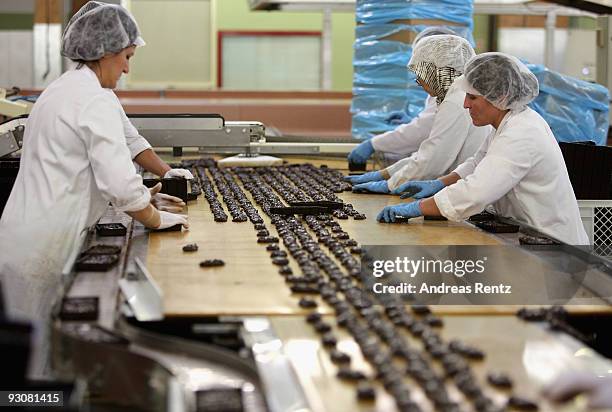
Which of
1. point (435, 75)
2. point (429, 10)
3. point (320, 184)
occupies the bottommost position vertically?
point (320, 184)

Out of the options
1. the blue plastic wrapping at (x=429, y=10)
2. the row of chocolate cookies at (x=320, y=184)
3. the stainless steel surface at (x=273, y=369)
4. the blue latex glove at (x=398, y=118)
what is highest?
the blue plastic wrapping at (x=429, y=10)

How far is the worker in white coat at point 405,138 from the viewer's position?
5.21 metres

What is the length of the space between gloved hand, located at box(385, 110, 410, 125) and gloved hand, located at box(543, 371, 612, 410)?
14.6 ft

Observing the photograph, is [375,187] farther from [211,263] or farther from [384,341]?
[384,341]

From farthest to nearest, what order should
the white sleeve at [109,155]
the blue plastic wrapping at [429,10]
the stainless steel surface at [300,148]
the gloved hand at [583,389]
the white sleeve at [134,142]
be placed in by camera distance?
the blue plastic wrapping at [429,10] → the stainless steel surface at [300,148] → the white sleeve at [134,142] → the white sleeve at [109,155] → the gloved hand at [583,389]

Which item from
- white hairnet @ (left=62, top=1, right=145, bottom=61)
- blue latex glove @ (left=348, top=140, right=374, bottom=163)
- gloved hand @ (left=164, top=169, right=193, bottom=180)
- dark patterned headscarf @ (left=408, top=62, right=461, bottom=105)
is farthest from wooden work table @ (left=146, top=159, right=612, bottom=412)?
blue latex glove @ (left=348, top=140, right=374, bottom=163)

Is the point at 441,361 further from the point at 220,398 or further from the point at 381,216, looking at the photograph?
the point at 381,216

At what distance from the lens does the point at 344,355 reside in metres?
2.02

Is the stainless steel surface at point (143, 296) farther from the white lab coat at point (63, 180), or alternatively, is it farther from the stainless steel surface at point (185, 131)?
the stainless steel surface at point (185, 131)

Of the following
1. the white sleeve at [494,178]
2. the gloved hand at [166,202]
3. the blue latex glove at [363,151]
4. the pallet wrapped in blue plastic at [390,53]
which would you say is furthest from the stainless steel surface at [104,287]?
the pallet wrapped in blue plastic at [390,53]

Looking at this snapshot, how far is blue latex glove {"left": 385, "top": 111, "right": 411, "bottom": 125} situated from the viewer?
243 inches

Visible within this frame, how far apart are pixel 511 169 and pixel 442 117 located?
1025 mm

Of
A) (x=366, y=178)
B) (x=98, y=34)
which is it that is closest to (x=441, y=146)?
(x=366, y=178)

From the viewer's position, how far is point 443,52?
444 centimetres
